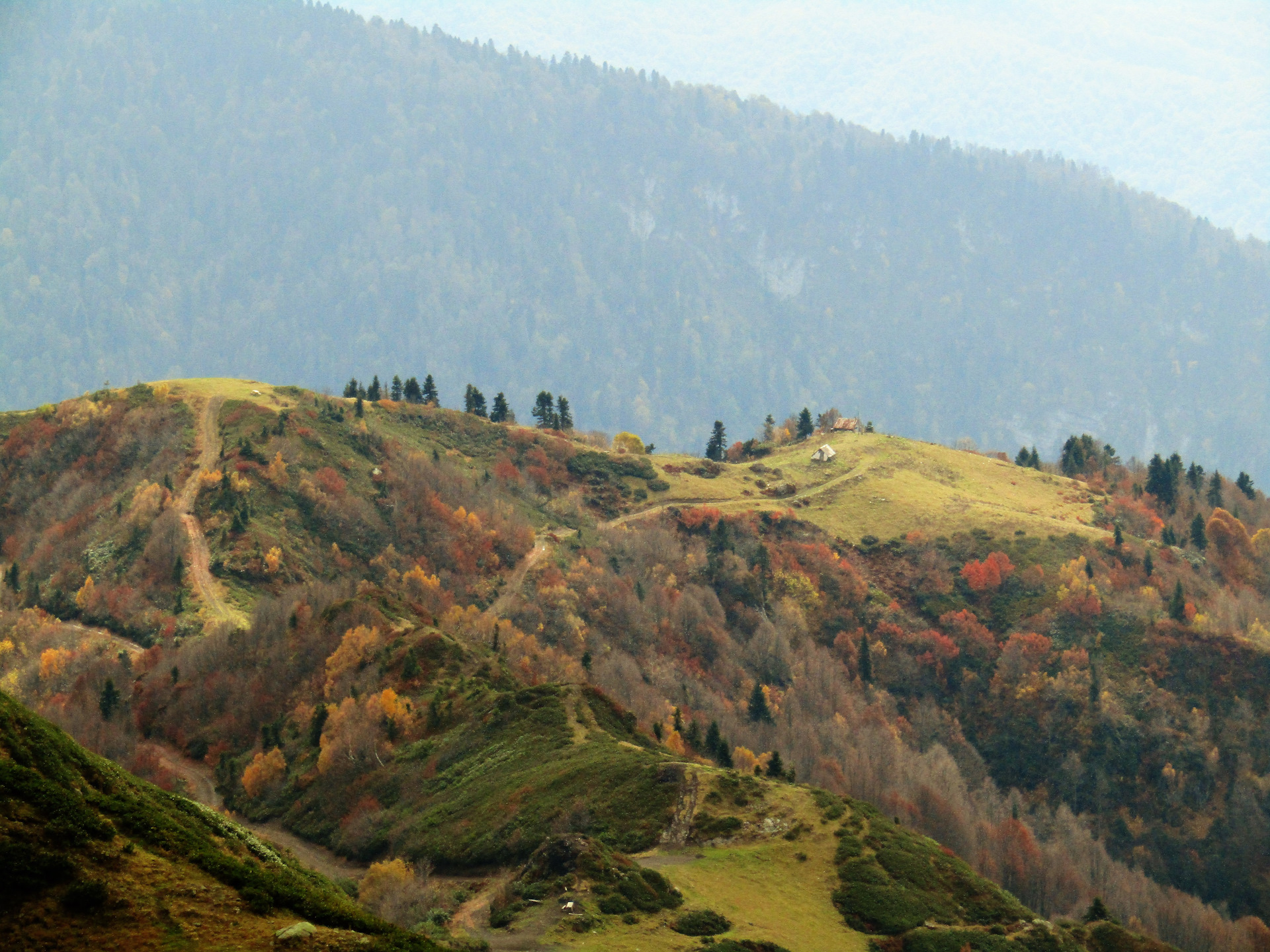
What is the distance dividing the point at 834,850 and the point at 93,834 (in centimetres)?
5311

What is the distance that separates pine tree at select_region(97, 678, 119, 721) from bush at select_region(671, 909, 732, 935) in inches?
2786

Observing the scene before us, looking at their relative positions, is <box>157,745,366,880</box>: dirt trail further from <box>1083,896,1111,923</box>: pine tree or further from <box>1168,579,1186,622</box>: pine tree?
<box>1168,579,1186,622</box>: pine tree

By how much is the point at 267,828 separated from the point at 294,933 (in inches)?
2477

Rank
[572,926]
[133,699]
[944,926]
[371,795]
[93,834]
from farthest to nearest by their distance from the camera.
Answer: [133,699], [371,795], [944,926], [572,926], [93,834]

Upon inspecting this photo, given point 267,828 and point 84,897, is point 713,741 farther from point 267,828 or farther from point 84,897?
point 84,897

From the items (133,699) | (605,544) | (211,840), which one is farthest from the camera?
(605,544)

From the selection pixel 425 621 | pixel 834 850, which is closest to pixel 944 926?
pixel 834 850

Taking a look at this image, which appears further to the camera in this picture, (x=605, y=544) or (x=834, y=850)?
(x=605, y=544)

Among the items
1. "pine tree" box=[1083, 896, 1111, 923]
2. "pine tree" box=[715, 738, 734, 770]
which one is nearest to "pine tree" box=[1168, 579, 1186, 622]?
"pine tree" box=[715, 738, 734, 770]

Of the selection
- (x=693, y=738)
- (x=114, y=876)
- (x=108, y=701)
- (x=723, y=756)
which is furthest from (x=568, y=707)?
(x=114, y=876)

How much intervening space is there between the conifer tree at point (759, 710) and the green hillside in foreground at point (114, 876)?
122m

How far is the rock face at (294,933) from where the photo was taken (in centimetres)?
4112

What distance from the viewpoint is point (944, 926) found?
77.0m

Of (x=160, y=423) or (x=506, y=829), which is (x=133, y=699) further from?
(x=160, y=423)
